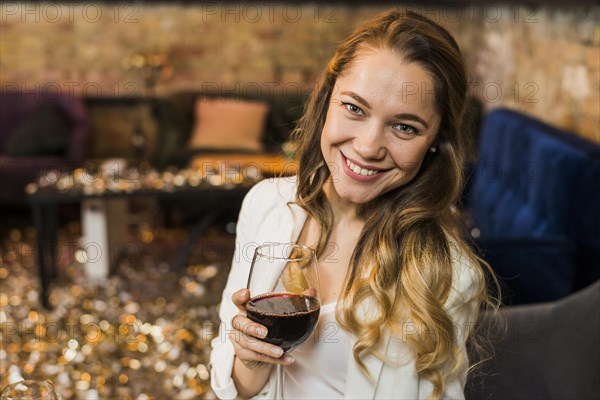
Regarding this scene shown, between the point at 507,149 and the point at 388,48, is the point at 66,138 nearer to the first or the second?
the point at 507,149

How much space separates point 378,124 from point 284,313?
0.39 metres

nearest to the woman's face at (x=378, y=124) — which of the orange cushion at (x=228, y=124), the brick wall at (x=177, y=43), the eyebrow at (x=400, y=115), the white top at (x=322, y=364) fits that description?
the eyebrow at (x=400, y=115)

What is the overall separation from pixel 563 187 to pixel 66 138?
3.81m

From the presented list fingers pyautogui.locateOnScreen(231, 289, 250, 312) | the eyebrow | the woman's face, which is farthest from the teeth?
fingers pyautogui.locateOnScreen(231, 289, 250, 312)

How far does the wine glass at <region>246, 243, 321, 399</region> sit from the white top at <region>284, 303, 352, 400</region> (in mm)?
222

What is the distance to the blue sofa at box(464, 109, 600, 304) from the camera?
2.46 m

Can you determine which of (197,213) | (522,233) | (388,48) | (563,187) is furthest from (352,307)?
(197,213)

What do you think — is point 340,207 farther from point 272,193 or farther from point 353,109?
point 353,109

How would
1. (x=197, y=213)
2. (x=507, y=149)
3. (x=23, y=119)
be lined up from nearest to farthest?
(x=507, y=149) → (x=197, y=213) → (x=23, y=119)

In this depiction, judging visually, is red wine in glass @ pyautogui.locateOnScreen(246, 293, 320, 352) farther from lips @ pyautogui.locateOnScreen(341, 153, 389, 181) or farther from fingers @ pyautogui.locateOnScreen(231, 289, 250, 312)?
lips @ pyautogui.locateOnScreen(341, 153, 389, 181)

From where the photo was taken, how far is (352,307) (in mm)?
1372

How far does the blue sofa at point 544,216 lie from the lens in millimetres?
2461

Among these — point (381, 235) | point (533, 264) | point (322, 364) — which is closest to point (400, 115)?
point (381, 235)

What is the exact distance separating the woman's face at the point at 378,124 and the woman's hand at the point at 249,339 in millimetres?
324
